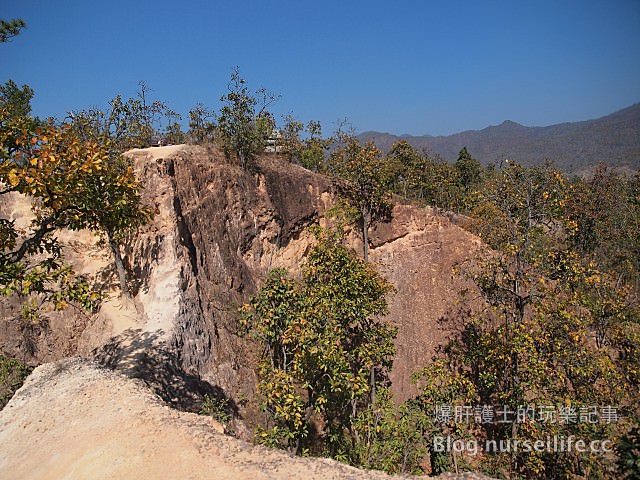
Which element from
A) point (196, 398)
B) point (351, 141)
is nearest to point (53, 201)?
point (196, 398)

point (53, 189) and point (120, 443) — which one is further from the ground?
point (53, 189)

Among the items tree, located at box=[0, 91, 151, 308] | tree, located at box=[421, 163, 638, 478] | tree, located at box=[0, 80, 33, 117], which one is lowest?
tree, located at box=[421, 163, 638, 478]

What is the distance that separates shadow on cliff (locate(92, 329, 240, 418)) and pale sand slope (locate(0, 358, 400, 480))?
1.16m

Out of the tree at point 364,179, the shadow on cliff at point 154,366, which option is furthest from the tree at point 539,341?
the tree at point 364,179

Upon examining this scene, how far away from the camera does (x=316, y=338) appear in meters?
10.6

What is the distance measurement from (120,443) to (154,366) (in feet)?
12.3

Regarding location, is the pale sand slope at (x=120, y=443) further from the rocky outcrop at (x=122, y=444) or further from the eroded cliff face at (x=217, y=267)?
the eroded cliff face at (x=217, y=267)

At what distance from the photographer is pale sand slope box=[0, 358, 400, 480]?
6434mm

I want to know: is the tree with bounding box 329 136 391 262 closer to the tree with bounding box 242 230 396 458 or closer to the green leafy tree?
the tree with bounding box 242 230 396 458

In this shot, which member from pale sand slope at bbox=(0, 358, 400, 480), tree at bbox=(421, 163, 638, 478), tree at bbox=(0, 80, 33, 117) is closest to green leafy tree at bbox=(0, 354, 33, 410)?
pale sand slope at bbox=(0, 358, 400, 480)

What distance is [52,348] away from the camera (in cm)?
1352

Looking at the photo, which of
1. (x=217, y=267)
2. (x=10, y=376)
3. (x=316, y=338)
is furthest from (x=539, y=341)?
(x=10, y=376)

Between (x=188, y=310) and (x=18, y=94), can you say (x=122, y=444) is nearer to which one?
(x=188, y=310)

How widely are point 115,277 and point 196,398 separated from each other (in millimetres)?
5907
